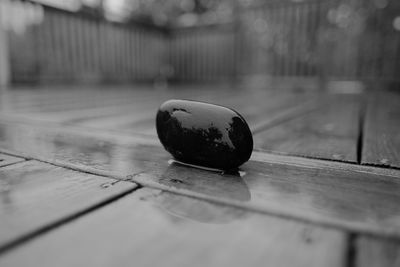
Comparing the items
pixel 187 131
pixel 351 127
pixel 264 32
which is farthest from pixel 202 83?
pixel 187 131

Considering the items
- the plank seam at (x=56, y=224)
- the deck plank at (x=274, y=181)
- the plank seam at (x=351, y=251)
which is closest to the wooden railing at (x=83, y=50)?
the deck plank at (x=274, y=181)

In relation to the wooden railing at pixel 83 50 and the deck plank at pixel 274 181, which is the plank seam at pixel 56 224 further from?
the wooden railing at pixel 83 50

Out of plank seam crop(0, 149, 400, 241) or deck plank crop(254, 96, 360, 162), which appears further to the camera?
deck plank crop(254, 96, 360, 162)

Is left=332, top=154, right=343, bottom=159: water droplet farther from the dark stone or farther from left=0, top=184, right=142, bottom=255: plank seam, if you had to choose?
left=0, top=184, right=142, bottom=255: plank seam

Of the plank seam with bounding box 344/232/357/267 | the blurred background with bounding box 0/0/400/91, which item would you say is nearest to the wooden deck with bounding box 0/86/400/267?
the plank seam with bounding box 344/232/357/267

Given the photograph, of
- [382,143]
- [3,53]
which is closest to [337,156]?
[382,143]

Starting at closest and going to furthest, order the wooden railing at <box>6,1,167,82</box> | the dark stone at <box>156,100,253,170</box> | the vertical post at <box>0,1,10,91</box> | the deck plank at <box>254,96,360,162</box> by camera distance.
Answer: the dark stone at <box>156,100,253,170</box> → the deck plank at <box>254,96,360,162</box> → the vertical post at <box>0,1,10,91</box> → the wooden railing at <box>6,1,167,82</box>
